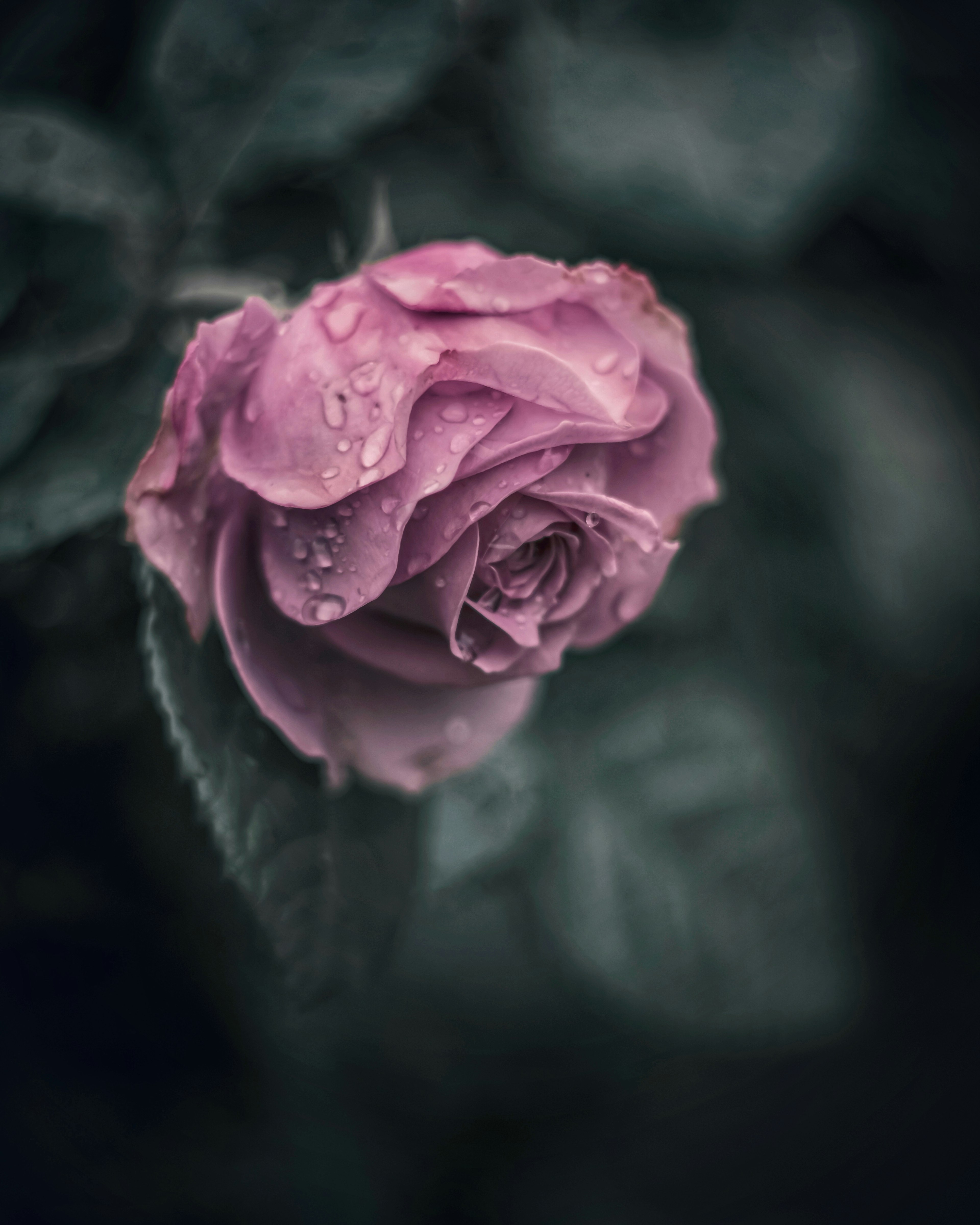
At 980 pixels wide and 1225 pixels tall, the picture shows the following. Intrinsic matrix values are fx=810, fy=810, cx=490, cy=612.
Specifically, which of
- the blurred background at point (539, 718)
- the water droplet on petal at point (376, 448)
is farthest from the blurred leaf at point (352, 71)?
the water droplet on petal at point (376, 448)

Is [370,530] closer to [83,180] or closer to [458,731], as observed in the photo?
[458,731]

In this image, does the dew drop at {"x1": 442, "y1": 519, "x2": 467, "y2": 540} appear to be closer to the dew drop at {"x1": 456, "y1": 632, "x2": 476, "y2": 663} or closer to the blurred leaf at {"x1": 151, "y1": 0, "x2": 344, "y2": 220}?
the dew drop at {"x1": 456, "y1": 632, "x2": 476, "y2": 663}

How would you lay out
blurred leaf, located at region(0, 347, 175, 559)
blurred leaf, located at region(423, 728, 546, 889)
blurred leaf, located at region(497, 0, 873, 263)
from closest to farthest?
blurred leaf, located at region(0, 347, 175, 559) → blurred leaf, located at region(497, 0, 873, 263) → blurred leaf, located at region(423, 728, 546, 889)

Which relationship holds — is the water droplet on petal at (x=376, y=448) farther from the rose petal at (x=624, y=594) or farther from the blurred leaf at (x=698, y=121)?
the blurred leaf at (x=698, y=121)

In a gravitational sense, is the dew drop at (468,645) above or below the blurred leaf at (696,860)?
above

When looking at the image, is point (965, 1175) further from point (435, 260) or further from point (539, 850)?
point (435, 260)

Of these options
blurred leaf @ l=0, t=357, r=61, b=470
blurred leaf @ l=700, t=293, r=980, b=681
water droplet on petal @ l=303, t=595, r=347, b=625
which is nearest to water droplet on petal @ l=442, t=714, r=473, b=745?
water droplet on petal @ l=303, t=595, r=347, b=625
